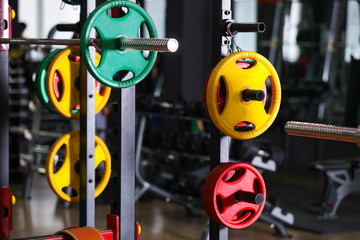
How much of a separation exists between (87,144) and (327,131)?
1134 mm

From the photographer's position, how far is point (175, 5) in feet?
24.6

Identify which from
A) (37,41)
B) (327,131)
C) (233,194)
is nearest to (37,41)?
(37,41)

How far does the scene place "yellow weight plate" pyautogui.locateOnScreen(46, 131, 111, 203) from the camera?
2707mm

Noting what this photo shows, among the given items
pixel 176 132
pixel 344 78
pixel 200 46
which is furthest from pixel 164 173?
pixel 344 78

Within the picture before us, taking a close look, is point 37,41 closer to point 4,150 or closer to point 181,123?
point 4,150

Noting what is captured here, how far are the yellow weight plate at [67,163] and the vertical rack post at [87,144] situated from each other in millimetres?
169

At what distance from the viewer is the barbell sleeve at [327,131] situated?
5.48ft

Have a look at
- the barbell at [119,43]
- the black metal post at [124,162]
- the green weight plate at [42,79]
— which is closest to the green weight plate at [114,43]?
the barbell at [119,43]

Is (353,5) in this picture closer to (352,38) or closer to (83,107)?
(352,38)

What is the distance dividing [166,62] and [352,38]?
239cm

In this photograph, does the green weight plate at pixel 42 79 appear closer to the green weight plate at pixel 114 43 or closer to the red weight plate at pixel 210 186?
the green weight plate at pixel 114 43

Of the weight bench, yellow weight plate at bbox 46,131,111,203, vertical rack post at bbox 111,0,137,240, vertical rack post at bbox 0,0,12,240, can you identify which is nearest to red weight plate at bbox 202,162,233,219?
vertical rack post at bbox 111,0,137,240

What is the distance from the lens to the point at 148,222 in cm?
475

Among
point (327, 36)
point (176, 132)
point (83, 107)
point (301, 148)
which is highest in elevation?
point (327, 36)
